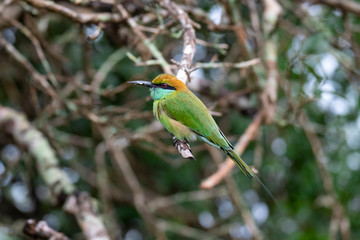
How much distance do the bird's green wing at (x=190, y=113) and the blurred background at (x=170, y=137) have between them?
508mm

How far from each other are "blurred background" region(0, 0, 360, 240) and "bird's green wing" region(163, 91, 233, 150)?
1.67ft

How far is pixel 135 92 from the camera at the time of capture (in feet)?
14.0

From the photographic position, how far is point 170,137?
329cm

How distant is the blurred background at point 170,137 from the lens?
10.4 feet

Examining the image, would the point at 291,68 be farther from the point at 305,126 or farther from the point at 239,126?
the point at 239,126

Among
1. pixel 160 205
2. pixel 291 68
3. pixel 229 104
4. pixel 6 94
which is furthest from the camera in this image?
pixel 6 94

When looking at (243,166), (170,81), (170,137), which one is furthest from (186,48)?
(170,137)

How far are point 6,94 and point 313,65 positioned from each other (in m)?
2.83

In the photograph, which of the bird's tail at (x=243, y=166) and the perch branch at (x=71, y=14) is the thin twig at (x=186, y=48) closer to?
the bird's tail at (x=243, y=166)

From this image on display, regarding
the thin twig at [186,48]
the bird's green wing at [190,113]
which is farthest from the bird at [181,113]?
the thin twig at [186,48]

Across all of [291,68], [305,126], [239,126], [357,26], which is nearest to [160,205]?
[239,126]

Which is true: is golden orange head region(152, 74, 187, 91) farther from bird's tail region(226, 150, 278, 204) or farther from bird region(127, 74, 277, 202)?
bird's tail region(226, 150, 278, 204)

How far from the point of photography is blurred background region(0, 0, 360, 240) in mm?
3180

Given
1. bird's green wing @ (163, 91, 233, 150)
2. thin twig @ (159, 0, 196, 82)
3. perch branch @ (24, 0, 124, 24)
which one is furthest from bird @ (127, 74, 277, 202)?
perch branch @ (24, 0, 124, 24)
